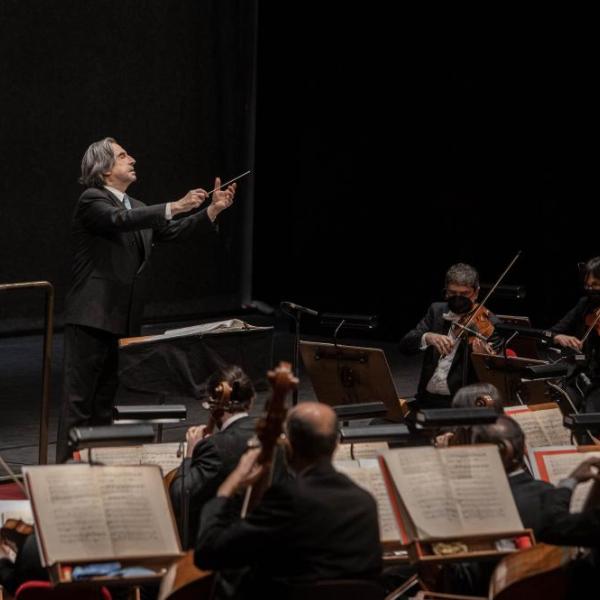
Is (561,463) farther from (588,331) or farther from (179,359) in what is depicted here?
(588,331)

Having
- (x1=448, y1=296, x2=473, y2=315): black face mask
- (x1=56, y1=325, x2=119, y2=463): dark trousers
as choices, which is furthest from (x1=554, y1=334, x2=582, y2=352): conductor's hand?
(x1=56, y1=325, x2=119, y2=463): dark trousers

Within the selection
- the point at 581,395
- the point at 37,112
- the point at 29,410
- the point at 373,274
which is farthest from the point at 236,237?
the point at 581,395

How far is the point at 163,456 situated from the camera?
5258mm

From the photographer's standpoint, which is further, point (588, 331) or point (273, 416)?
point (588, 331)

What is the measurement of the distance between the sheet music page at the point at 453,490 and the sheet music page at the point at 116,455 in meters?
1.25

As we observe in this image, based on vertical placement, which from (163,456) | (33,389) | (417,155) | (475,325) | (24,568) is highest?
(417,155)

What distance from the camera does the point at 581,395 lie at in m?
7.03

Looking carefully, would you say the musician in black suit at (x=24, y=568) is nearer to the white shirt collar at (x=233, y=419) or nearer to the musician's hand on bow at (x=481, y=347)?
the white shirt collar at (x=233, y=419)

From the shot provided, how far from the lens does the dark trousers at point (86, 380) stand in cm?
655

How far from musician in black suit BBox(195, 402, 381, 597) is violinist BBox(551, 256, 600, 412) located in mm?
3321

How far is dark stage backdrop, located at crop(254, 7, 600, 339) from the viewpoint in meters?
9.91

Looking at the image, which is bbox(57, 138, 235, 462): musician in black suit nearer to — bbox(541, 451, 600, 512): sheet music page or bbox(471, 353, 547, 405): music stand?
bbox(471, 353, 547, 405): music stand

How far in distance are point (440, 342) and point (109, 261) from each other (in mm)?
1670

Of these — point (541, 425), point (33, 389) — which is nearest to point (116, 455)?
point (541, 425)
